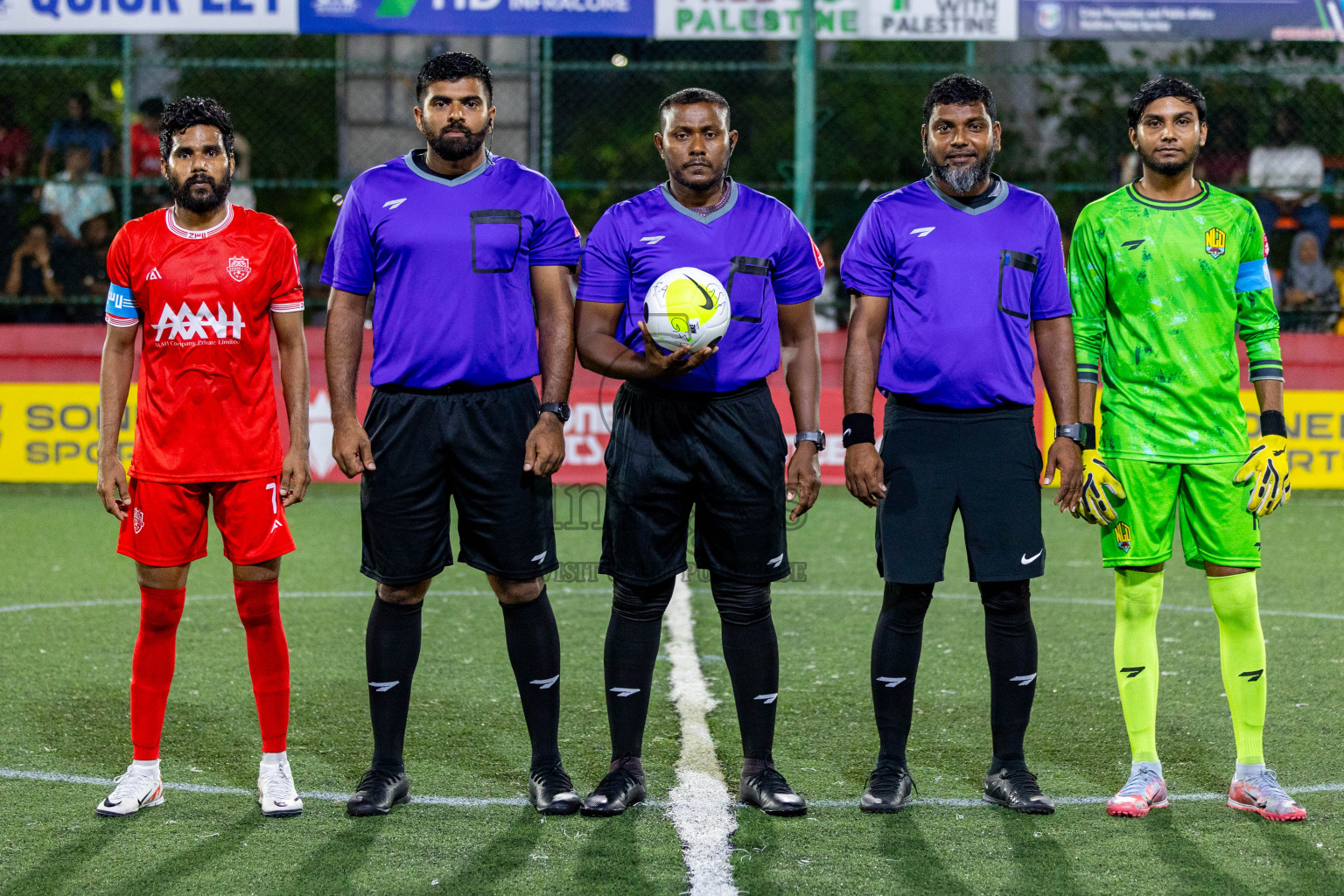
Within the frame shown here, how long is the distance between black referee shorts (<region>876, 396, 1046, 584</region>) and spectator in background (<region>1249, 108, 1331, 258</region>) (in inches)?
390

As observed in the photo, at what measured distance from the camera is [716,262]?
4.39 metres

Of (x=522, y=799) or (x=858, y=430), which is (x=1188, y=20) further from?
(x=522, y=799)

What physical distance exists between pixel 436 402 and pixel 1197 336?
2210 millimetres

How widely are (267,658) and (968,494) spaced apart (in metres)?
2.12

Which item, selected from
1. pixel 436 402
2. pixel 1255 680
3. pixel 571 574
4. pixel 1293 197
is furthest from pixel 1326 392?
pixel 436 402

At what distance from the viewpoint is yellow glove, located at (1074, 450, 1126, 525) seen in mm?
4492

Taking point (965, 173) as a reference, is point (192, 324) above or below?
below

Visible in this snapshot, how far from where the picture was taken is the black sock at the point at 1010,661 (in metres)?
4.55

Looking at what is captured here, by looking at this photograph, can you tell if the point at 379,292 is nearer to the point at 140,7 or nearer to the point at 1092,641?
the point at 1092,641

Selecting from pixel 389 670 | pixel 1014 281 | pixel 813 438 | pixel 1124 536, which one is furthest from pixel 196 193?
pixel 1124 536

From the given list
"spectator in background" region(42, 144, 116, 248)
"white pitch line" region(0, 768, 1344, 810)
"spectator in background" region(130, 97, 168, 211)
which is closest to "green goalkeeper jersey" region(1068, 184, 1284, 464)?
"white pitch line" region(0, 768, 1344, 810)

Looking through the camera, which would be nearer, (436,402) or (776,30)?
(436,402)

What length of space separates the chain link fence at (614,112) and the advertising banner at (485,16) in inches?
14.9

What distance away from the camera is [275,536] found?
14.7ft
